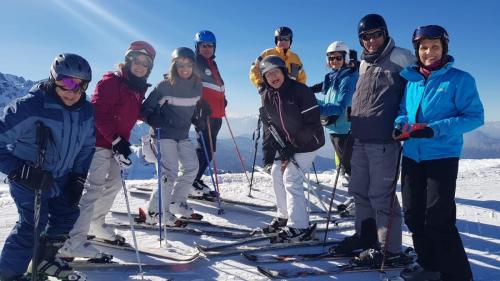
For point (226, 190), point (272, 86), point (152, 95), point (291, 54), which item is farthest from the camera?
point (226, 190)

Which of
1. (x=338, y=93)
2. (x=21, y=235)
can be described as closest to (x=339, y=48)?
(x=338, y=93)

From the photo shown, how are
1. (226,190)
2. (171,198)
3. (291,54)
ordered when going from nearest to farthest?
(171,198) → (291,54) → (226,190)

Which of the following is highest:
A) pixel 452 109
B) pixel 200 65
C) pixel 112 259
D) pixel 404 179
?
pixel 200 65

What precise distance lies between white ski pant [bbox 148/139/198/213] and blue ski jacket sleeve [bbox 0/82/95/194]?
1798 mm

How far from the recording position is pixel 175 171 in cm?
581

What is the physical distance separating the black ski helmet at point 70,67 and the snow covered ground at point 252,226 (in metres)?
2.33

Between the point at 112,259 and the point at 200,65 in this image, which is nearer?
the point at 112,259

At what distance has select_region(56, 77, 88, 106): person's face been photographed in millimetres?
3545

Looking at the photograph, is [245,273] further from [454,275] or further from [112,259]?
[454,275]

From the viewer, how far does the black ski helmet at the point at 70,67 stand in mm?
3543

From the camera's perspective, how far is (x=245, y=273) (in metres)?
4.34

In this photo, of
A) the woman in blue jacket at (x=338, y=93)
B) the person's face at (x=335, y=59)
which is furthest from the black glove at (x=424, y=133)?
the person's face at (x=335, y=59)

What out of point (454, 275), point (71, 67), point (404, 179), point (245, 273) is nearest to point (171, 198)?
point (245, 273)

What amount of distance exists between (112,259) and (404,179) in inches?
148
